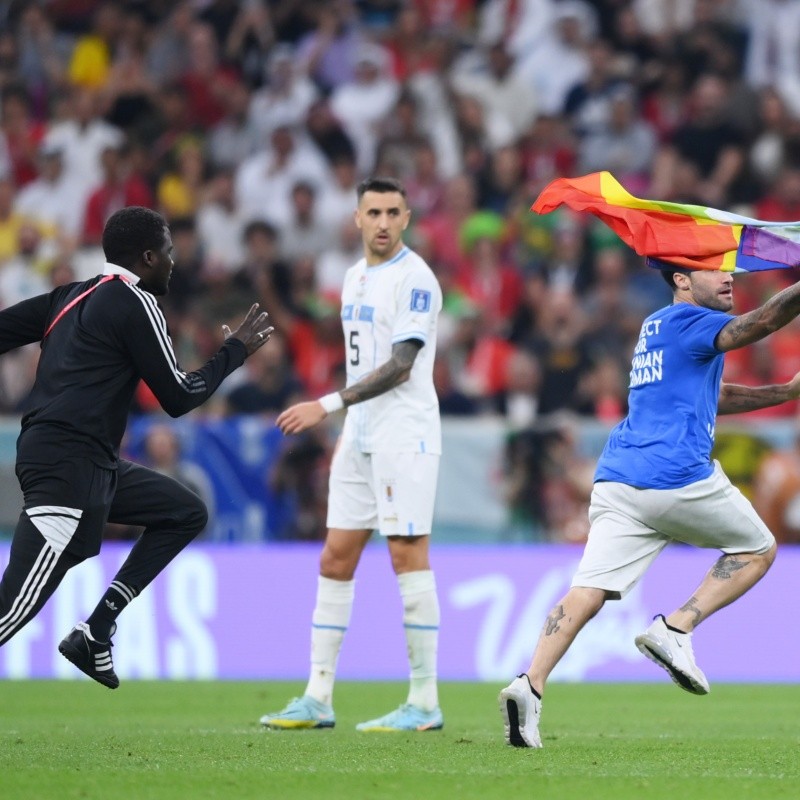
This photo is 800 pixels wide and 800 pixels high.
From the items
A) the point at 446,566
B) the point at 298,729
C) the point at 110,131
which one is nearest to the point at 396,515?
the point at 298,729

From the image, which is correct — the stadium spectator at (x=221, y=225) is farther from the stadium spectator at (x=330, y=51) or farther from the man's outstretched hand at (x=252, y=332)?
the man's outstretched hand at (x=252, y=332)

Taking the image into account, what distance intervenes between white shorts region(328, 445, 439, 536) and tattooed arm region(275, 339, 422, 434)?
0.44 metres

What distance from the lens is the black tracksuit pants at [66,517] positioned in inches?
275

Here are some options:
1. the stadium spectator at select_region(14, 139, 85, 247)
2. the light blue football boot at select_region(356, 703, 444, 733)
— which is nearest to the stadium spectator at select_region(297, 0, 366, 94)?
the stadium spectator at select_region(14, 139, 85, 247)

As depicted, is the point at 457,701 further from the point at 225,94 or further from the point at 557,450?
the point at 225,94

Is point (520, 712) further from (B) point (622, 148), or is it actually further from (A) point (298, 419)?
(B) point (622, 148)

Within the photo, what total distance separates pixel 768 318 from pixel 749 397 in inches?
49.8

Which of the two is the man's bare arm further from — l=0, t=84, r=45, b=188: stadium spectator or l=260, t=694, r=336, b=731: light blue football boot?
l=0, t=84, r=45, b=188: stadium spectator

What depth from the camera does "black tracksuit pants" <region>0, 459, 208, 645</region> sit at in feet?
22.9

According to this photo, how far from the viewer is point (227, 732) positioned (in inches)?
328

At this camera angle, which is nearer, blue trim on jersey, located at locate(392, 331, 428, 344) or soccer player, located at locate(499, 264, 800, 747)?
soccer player, located at locate(499, 264, 800, 747)

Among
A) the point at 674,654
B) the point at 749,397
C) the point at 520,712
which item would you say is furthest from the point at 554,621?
the point at 749,397

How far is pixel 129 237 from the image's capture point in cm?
744

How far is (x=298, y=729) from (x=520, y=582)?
4.38 meters
